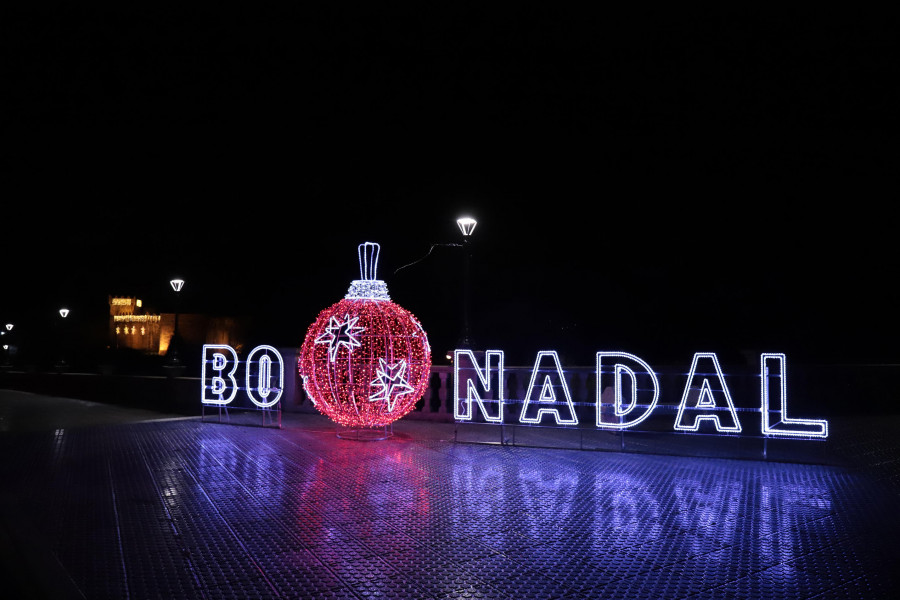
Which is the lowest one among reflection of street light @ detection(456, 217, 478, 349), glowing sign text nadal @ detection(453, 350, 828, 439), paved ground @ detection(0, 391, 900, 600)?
paved ground @ detection(0, 391, 900, 600)

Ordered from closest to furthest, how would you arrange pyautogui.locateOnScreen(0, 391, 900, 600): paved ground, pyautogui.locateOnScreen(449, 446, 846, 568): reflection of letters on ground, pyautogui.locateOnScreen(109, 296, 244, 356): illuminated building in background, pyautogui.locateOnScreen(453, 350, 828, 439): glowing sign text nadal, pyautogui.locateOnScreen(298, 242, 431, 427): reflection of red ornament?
pyautogui.locateOnScreen(0, 391, 900, 600): paved ground < pyautogui.locateOnScreen(449, 446, 846, 568): reflection of letters on ground < pyautogui.locateOnScreen(453, 350, 828, 439): glowing sign text nadal < pyautogui.locateOnScreen(298, 242, 431, 427): reflection of red ornament < pyautogui.locateOnScreen(109, 296, 244, 356): illuminated building in background

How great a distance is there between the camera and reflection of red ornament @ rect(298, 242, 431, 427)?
30.6 ft

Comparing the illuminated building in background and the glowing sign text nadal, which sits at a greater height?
the illuminated building in background

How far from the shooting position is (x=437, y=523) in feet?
18.7

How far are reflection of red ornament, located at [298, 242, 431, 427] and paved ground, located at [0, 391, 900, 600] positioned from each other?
593 millimetres

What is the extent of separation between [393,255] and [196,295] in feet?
87.2

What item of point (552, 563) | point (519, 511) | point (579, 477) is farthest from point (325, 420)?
point (552, 563)

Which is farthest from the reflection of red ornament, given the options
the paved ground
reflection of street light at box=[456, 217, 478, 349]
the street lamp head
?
the street lamp head

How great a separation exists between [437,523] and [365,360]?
3911mm

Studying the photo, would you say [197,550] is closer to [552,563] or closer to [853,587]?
[552,563]

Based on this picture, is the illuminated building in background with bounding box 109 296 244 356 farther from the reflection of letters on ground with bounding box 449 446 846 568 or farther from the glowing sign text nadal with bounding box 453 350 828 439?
the reflection of letters on ground with bounding box 449 446 846 568

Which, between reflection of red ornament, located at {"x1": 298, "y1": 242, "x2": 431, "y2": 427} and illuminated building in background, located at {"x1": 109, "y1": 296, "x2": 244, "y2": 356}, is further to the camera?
illuminated building in background, located at {"x1": 109, "y1": 296, "x2": 244, "y2": 356}

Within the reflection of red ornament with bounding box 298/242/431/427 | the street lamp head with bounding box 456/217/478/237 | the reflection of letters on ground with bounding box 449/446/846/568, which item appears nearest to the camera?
the reflection of letters on ground with bounding box 449/446/846/568

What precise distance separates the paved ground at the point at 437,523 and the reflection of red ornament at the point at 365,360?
59 centimetres
